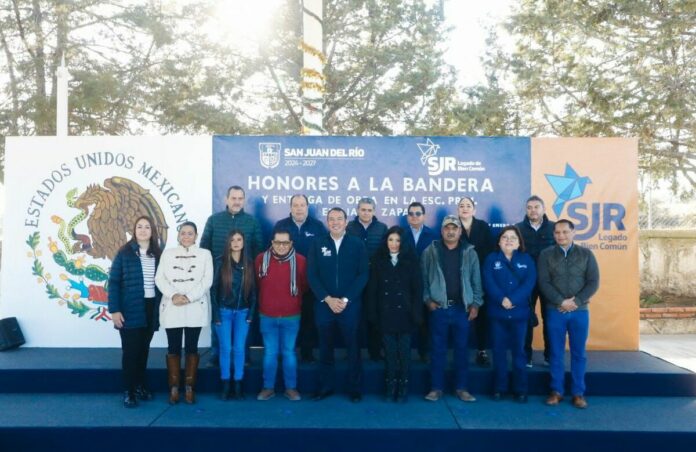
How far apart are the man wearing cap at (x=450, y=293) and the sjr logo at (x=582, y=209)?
64.4 inches

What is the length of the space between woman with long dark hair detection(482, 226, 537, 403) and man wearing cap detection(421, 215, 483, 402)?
0.40 feet

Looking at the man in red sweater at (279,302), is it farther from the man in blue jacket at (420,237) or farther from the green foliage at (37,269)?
the green foliage at (37,269)

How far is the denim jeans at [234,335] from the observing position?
433 cm

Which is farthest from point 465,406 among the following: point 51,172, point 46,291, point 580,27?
point 580,27

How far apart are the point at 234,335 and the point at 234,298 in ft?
1.00

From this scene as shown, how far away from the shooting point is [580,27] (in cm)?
792

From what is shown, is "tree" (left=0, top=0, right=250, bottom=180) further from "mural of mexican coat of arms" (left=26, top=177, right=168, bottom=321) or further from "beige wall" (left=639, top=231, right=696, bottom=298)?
"beige wall" (left=639, top=231, right=696, bottom=298)

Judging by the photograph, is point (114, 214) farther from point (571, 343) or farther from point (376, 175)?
point (571, 343)

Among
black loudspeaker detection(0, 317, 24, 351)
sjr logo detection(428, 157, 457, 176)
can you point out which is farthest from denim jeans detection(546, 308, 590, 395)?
black loudspeaker detection(0, 317, 24, 351)

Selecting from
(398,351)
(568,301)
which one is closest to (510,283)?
(568,301)

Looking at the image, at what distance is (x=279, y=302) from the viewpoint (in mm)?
4301

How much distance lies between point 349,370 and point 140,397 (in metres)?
1.66

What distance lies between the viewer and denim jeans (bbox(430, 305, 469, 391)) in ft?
14.1

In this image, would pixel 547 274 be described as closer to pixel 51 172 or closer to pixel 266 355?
pixel 266 355
